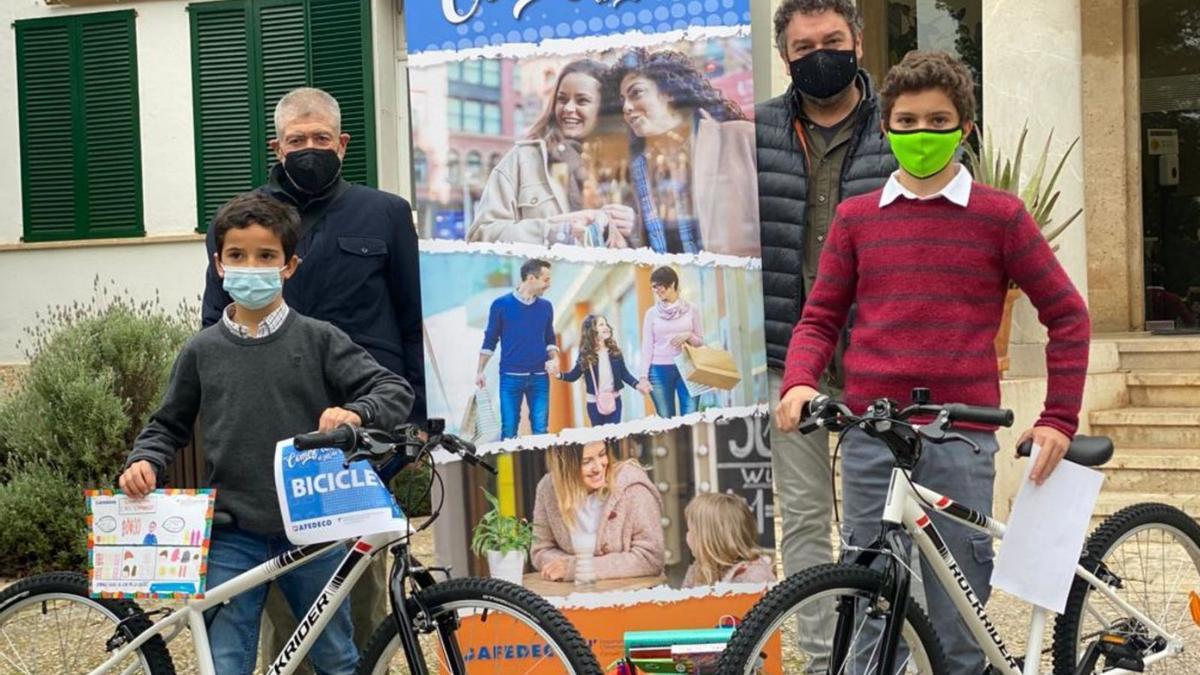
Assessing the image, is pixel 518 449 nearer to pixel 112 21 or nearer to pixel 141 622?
pixel 141 622

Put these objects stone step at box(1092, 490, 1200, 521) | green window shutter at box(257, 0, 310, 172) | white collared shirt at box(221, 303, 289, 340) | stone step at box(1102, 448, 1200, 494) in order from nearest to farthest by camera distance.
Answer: white collared shirt at box(221, 303, 289, 340)
stone step at box(1092, 490, 1200, 521)
stone step at box(1102, 448, 1200, 494)
green window shutter at box(257, 0, 310, 172)

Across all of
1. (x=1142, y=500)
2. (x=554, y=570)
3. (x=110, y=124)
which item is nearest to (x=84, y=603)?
(x=554, y=570)

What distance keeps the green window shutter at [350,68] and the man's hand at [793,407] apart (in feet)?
29.2

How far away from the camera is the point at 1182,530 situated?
409cm

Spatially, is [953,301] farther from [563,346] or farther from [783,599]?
[563,346]

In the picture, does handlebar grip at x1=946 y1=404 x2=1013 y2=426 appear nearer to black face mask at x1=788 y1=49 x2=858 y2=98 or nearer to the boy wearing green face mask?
the boy wearing green face mask

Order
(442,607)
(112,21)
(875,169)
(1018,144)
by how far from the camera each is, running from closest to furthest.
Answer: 1. (442,607)
2. (875,169)
3. (1018,144)
4. (112,21)

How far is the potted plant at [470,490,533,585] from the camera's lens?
13.9 ft

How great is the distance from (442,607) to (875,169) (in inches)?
68.0

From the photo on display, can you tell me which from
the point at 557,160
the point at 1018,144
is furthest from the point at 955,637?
the point at 1018,144

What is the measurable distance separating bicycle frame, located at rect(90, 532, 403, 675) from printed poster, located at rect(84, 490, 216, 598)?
0.07 m

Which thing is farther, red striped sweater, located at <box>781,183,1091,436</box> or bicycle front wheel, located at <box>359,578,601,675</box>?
red striped sweater, located at <box>781,183,1091,436</box>

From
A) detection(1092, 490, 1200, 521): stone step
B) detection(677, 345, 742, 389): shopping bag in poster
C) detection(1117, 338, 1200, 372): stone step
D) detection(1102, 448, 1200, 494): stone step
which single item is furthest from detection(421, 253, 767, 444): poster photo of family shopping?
detection(1117, 338, 1200, 372): stone step

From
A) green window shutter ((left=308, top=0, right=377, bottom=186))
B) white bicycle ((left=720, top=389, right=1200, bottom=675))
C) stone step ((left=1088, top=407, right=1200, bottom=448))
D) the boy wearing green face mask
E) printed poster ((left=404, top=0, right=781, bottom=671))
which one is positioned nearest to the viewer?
white bicycle ((left=720, top=389, right=1200, bottom=675))
